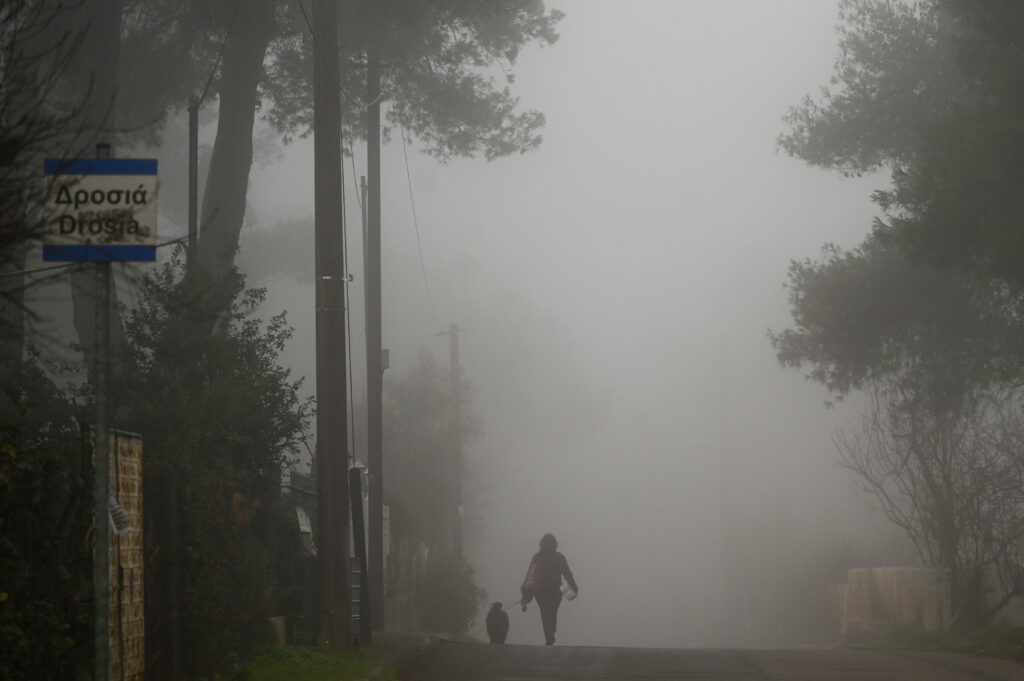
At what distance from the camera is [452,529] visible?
Result: 1452 inches

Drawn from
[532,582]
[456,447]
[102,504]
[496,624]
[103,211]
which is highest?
[456,447]

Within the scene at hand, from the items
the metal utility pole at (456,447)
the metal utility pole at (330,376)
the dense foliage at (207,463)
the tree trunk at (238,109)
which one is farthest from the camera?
the metal utility pole at (456,447)

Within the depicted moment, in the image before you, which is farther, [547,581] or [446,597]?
[446,597]

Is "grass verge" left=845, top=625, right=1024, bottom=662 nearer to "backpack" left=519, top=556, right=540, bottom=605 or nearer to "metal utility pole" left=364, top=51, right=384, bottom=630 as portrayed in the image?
"backpack" left=519, top=556, right=540, bottom=605

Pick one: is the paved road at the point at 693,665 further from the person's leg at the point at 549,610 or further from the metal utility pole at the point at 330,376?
the person's leg at the point at 549,610

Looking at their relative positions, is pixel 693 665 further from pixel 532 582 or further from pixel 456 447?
pixel 456 447

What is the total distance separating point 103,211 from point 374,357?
15697 millimetres

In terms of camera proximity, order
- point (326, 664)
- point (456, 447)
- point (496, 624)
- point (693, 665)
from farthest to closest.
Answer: point (456, 447)
point (496, 624)
point (693, 665)
point (326, 664)

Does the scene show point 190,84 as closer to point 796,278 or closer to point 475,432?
point 796,278

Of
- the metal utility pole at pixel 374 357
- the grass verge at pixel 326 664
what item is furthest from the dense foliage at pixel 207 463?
the metal utility pole at pixel 374 357

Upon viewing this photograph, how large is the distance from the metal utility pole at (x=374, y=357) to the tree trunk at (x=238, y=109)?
1.84 m

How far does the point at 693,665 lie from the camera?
46.3 ft

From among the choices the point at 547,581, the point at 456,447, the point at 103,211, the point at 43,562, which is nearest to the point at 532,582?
the point at 547,581

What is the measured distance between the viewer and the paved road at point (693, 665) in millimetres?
12859
